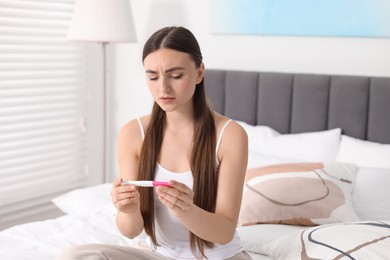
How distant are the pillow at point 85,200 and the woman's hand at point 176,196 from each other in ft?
4.08

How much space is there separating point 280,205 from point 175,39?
36.4 inches

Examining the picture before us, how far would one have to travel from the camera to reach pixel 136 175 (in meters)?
1.77

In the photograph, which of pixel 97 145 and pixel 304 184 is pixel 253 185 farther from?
pixel 97 145

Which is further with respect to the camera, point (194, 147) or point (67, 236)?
point (67, 236)

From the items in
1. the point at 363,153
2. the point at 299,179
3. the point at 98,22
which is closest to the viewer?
the point at 299,179

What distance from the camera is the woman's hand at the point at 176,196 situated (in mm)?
1448

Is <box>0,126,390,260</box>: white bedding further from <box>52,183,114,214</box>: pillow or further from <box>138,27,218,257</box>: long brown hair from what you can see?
<box>138,27,218,257</box>: long brown hair

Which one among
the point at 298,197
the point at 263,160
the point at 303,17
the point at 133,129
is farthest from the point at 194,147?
the point at 303,17

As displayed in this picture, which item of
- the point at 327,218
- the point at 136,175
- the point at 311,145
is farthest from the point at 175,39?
the point at 311,145

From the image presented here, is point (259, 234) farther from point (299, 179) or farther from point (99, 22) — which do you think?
point (99, 22)

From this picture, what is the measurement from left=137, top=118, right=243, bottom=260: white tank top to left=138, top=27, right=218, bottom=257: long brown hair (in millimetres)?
19

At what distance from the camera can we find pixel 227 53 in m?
3.27

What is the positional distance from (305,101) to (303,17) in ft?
1.45

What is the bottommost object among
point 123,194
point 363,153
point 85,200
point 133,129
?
point 85,200
